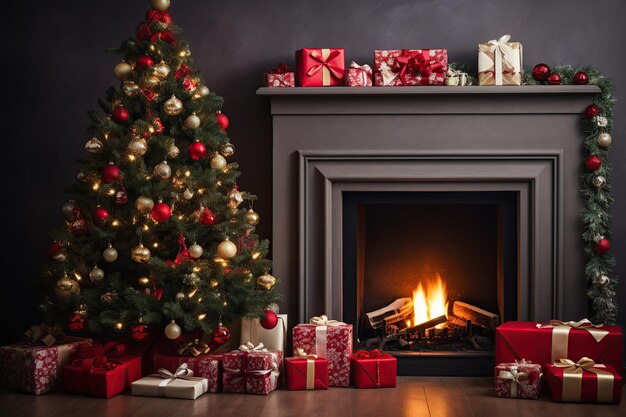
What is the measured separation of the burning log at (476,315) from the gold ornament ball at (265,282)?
1132mm

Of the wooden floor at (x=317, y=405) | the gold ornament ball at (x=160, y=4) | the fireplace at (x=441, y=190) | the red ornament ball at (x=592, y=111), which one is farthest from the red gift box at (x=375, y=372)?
the gold ornament ball at (x=160, y=4)

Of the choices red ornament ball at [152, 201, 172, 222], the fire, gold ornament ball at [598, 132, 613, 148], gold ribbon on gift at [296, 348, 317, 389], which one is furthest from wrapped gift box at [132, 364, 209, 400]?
gold ornament ball at [598, 132, 613, 148]

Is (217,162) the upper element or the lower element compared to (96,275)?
upper

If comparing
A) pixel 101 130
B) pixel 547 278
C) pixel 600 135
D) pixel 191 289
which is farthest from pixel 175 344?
pixel 600 135

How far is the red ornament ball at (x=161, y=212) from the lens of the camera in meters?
3.71

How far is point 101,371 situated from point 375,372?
129 centimetres

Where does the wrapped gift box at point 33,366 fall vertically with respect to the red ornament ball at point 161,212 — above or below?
below

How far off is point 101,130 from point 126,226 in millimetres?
485

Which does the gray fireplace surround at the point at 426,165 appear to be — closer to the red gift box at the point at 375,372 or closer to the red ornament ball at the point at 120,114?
the red gift box at the point at 375,372

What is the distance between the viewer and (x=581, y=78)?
4.11 m

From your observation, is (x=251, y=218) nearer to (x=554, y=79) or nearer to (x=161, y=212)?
(x=161, y=212)

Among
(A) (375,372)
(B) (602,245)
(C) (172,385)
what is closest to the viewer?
(C) (172,385)

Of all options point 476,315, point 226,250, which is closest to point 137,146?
point 226,250

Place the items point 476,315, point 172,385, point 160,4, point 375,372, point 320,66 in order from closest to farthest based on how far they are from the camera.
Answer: point 172,385 → point 375,372 → point 160,4 → point 320,66 → point 476,315
